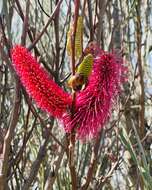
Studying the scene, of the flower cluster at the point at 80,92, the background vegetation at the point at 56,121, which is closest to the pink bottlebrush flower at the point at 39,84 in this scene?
the flower cluster at the point at 80,92

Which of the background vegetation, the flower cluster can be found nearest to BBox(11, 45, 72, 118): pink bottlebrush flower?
the flower cluster

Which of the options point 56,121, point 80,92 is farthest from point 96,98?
point 56,121

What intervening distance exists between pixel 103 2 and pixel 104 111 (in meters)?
0.38

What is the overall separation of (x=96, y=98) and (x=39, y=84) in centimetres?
8

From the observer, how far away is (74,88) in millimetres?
653

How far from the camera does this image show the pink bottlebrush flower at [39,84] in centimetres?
67

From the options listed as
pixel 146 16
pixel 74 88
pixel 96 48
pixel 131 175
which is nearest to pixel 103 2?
pixel 96 48

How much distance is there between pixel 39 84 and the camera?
0.67 m

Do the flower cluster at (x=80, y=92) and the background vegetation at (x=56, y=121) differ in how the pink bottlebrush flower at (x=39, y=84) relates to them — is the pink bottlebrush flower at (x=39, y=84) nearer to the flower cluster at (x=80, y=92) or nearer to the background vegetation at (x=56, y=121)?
the flower cluster at (x=80, y=92)

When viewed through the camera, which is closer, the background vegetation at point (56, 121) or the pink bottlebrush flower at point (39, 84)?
the pink bottlebrush flower at point (39, 84)

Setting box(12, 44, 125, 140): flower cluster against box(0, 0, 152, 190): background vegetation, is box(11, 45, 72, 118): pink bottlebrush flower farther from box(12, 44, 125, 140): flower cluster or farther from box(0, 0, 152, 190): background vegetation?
box(0, 0, 152, 190): background vegetation

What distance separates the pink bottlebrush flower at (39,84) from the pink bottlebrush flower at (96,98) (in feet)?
0.07

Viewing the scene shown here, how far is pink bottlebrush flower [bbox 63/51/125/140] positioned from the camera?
67 centimetres

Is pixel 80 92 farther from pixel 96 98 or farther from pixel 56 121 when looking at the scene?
pixel 56 121
